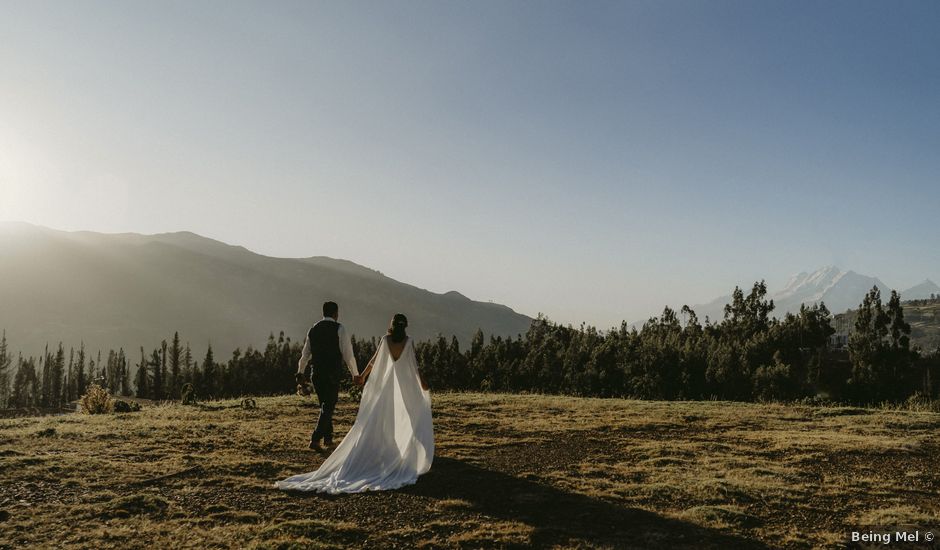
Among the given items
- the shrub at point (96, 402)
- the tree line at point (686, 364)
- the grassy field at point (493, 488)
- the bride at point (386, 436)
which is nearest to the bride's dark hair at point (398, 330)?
the bride at point (386, 436)

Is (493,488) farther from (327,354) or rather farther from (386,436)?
(327,354)

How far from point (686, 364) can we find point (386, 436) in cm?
5846

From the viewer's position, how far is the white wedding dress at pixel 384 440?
9445 mm

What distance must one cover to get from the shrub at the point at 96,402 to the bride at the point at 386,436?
13.6 meters

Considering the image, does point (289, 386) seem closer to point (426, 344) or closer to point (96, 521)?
point (426, 344)

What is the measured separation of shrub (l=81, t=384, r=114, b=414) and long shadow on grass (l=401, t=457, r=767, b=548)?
15.0 meters

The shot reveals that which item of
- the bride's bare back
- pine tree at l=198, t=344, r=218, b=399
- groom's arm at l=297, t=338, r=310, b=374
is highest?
the bride's bare back

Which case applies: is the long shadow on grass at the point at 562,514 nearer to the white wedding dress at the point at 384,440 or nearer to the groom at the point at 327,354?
the white wedding dress at the point at 384,440

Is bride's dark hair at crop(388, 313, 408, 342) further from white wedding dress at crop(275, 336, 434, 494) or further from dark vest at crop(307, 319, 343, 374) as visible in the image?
dark vest at crop(307, 319, 343, 374)

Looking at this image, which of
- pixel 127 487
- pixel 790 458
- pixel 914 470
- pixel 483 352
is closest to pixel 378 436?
pixel 127 487

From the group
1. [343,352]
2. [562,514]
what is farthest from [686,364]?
[562,514]

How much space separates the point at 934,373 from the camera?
86.9 metres

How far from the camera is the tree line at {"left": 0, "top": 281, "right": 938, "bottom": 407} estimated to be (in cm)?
6112

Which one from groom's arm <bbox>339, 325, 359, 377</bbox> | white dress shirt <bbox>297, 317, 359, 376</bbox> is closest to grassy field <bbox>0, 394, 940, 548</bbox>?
white dress shirt <bbox>297, 317, 359, 376</bbox>
